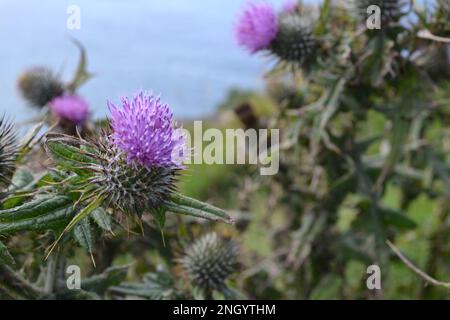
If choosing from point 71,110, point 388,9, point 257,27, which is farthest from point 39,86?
point 388,9

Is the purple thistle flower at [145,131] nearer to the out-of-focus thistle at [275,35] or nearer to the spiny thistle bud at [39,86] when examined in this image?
the out-of-focus thistle at [275,35]

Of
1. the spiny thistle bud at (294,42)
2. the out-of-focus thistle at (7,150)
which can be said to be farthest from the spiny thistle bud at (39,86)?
the out-of-focus thistle at (7,150)

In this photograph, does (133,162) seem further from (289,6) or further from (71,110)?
(289,6)

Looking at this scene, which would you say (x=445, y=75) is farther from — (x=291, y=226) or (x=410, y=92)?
(x=291, y=226)

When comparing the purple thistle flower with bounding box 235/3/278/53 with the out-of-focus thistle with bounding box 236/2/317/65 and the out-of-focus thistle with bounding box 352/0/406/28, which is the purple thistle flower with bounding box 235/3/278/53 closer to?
the out-of-focus thistle with bounding box 236/2/317/65

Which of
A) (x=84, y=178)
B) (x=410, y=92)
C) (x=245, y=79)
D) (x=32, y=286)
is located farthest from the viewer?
(x=245, y=79)

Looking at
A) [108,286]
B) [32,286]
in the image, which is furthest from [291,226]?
[32,286]
